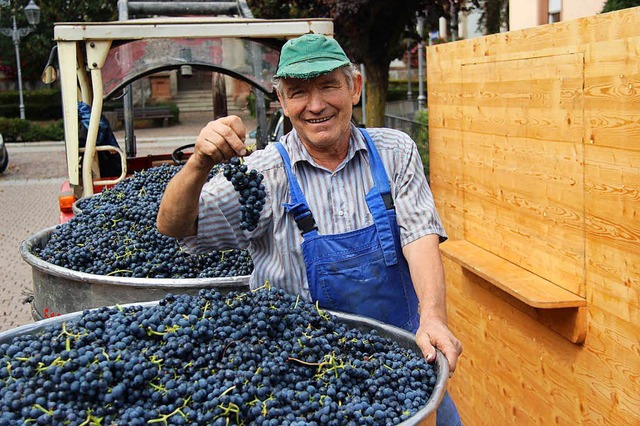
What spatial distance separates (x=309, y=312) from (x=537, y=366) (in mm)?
1635

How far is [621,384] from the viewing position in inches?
124

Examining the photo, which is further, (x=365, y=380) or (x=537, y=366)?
(x=537, y=366)

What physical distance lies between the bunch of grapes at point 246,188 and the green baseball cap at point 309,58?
35 cm

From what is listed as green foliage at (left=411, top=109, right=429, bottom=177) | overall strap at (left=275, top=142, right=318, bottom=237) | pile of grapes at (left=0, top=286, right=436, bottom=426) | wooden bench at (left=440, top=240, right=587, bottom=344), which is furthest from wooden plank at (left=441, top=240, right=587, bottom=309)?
green foliage at (left=411, top=109, right=429, bottom=177)

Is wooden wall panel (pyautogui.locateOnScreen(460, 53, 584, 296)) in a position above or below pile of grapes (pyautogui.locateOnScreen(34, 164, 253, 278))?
above

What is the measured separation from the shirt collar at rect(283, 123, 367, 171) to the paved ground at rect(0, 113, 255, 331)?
2520mm

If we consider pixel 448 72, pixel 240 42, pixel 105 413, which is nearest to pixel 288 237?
pixel 105 413

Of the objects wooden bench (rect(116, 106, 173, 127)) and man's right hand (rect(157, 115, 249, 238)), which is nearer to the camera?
man's right hand (rect(157, 115, 249, 238))

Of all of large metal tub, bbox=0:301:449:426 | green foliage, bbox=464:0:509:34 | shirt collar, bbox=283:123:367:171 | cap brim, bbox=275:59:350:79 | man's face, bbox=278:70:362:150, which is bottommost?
large metal tub, bbox=0:301:449:426

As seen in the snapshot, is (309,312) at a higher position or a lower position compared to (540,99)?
lower

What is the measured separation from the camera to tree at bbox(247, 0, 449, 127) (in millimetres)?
12383

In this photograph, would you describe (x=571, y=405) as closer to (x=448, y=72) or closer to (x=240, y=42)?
(x=448, y=72)

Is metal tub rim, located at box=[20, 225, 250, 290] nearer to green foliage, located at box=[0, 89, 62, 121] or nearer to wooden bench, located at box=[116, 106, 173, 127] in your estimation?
wooden bench, located at box=[116, 106, 173, 127]

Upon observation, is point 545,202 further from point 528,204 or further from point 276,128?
point 276,128
